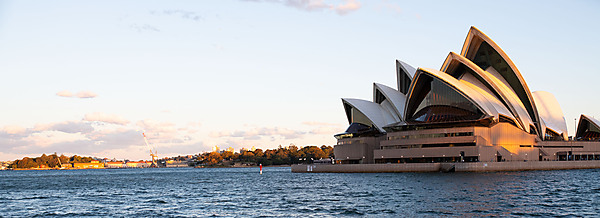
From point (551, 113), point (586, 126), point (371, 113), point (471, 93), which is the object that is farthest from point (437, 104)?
point (586, 126)

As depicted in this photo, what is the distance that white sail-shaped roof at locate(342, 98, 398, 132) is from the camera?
100 m

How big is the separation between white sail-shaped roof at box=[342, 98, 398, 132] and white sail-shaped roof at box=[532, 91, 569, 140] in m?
23.1

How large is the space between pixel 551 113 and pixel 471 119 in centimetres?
1983

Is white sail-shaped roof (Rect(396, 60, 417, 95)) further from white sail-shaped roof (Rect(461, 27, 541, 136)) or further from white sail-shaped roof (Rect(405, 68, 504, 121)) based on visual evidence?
white sail-shaped roof (Rect(461, 27, 541, 136))

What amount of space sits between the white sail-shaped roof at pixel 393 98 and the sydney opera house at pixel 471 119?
179 millimetres

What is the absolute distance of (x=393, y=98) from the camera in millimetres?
100125

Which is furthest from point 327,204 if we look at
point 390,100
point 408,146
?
point 390,100

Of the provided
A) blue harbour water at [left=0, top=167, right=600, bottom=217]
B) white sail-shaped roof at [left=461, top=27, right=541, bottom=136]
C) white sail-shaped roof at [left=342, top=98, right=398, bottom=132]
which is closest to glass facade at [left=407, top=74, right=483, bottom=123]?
white sail-shaped roof at [left=342, top=98, right=398, bottom=132]

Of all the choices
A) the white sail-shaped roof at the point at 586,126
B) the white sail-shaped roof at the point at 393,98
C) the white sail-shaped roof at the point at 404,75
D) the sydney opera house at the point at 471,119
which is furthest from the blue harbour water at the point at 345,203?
the white sail-shaped roof at the point at 586,126

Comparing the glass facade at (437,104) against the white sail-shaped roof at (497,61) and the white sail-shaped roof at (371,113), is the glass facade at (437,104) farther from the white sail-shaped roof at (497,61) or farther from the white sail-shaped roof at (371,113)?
the white sail-shaped roof at (497,61)

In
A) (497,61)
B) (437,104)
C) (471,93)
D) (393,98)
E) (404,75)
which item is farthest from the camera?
(393,98)

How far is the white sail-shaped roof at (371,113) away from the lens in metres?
100

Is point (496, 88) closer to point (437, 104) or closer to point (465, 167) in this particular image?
point (437, 104)

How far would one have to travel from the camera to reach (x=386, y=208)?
35375 millimetres
